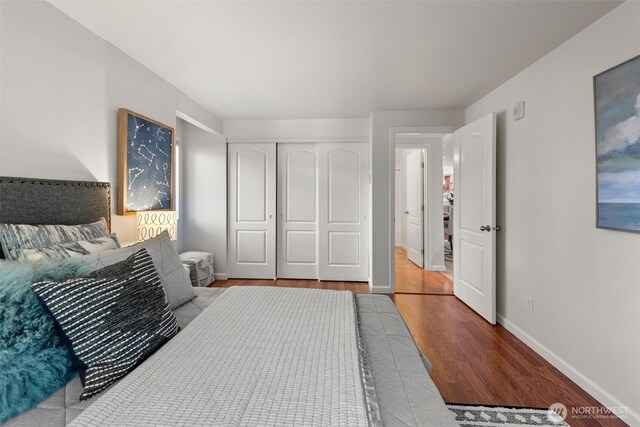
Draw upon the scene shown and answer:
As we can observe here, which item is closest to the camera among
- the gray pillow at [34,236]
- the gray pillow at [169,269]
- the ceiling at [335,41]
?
the gray pillow at [34,236]

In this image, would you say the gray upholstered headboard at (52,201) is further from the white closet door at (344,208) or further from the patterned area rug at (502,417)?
the white closet door at (344,208)

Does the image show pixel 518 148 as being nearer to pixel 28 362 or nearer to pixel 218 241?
pixel 28 362

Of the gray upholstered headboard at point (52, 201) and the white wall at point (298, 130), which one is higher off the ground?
the white wall at point (298, 130)

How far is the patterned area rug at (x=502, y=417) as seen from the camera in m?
1.72

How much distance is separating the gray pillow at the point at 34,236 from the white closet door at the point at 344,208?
10.3 ft

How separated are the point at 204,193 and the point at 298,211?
4.73 feet

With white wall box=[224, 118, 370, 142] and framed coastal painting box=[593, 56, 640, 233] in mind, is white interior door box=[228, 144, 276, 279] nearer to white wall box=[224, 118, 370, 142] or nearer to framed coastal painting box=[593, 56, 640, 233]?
white wall box=[224, 118, 370, 142]

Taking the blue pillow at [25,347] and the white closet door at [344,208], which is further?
the white closet door at [344,208]

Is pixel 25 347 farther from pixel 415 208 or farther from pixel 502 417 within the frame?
pixel 415 208

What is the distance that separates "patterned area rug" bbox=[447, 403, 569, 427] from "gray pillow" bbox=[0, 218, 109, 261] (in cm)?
242

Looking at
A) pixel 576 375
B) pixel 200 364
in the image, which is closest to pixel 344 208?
pixel 576 375

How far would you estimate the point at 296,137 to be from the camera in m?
4.47

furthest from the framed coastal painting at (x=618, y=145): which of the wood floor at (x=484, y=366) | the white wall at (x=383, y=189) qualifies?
the white wall at (x=383, y=189)

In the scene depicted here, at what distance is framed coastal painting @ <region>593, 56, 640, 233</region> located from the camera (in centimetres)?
171
